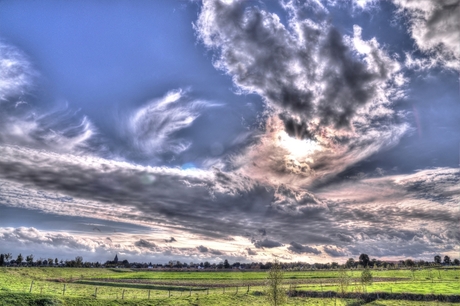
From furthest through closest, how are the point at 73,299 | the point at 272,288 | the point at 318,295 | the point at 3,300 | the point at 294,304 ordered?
the point at 318,295
the point at 294,304
the point at 272,288
the point at 73,299
the point at 3,300

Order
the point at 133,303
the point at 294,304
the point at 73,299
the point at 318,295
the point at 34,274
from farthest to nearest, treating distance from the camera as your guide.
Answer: the point at 34,274 → the point at 318,295 → the point at 294,304 → the point at 133,303 → the point at 73,299

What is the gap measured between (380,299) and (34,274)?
420 feet

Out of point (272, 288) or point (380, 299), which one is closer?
point (272, 288)

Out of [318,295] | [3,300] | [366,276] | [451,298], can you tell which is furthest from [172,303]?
[451,298]

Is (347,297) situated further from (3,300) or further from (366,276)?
(3,300)

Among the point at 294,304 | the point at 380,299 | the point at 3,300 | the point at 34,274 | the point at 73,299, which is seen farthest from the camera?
the point at 34,274

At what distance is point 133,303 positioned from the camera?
203 feet

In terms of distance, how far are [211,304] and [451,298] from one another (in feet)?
198

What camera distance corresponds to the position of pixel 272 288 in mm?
67375

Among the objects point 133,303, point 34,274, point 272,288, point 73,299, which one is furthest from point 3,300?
point 34,274

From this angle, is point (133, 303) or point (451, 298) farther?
point (451, 298)

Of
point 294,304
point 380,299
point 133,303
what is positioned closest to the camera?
point 133,303

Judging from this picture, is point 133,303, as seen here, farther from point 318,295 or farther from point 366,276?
point 366,276

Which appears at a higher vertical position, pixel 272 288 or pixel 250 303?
pixel 272 288
